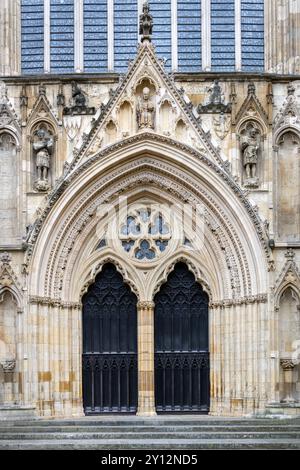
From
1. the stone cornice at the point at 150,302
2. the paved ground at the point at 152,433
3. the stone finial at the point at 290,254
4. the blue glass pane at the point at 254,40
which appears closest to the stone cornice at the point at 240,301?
the stone cornice at the point at 150,302

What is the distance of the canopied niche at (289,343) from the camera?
2159 centimetres

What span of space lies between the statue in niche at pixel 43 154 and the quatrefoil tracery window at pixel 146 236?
2023 millimetres

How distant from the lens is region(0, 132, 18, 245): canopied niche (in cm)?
2198

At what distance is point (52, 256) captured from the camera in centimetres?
2205

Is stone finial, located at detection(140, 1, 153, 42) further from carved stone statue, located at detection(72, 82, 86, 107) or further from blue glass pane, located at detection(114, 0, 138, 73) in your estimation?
blue glass pane, located at detection(114, 0, 138, 73)

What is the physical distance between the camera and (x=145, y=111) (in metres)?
22.0

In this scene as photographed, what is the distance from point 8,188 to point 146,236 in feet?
10.2

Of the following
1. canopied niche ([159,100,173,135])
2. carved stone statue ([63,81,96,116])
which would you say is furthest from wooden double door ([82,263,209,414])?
carved stone statue ([63,81,96,116])

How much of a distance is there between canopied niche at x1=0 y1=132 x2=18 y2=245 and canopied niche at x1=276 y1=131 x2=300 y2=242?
18.0 feet

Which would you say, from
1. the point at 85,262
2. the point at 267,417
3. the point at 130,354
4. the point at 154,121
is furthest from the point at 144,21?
the point at 267,417

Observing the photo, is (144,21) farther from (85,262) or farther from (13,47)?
(85,262)

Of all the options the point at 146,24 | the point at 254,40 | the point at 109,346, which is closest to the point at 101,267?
the point at 109,346

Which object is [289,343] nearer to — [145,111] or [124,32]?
[145,111]

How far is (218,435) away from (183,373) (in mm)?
3672
